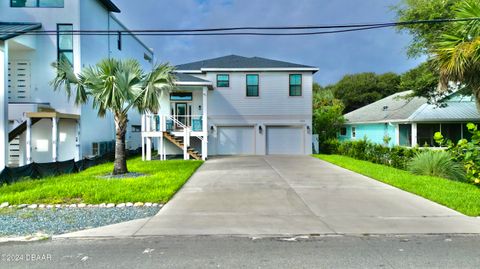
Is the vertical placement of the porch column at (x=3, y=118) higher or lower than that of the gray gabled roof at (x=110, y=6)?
lower

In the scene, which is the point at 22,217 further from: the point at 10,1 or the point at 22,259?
the point at 10,1

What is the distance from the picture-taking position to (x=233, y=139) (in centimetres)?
2384

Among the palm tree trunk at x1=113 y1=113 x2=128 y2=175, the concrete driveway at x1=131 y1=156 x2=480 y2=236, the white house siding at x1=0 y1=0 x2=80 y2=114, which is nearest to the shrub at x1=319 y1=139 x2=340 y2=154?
the concrete driveway at x1=131 y1=156 x2=480 y2=236

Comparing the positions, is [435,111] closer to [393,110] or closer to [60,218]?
[393,110]

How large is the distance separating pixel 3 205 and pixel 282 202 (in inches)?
269

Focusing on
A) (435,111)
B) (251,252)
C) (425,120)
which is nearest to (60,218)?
(251,252)

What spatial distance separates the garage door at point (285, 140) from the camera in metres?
24.1

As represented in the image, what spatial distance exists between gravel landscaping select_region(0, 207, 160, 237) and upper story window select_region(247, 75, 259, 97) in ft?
55.2

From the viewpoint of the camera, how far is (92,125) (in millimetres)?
18656

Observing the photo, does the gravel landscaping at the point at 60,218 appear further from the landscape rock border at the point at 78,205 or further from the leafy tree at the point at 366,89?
the leafy tree at the point at 366,89

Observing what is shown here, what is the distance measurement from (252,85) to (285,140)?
4.69 metres

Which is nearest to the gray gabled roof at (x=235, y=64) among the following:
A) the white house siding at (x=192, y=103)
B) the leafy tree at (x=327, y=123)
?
the white house siding at (x=192, y=103)

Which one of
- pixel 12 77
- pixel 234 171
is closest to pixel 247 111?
pixel 234 171

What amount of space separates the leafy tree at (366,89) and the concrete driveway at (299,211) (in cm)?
4392
